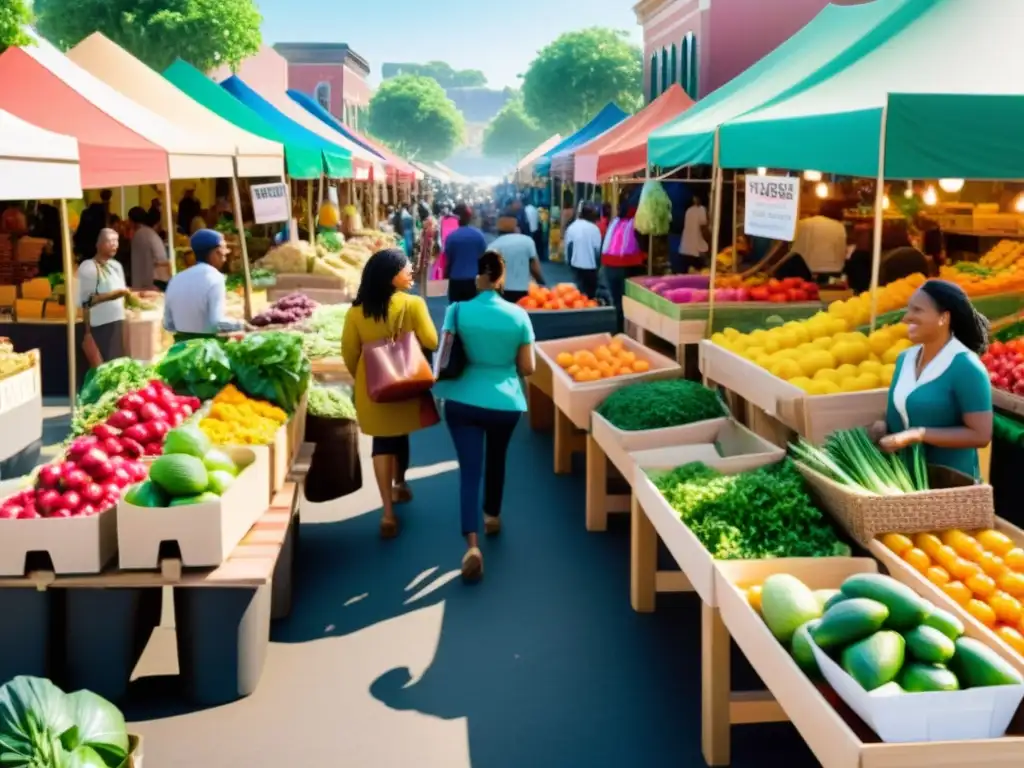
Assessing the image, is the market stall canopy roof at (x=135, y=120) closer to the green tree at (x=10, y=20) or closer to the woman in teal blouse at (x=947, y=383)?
the green tree at (x=10, y=20)

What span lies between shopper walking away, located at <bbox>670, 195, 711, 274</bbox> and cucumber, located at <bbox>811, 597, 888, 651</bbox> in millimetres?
12604

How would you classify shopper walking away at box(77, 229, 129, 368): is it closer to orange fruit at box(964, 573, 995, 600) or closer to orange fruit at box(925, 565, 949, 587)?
orange fruit at box(925, 565, 949, 587)

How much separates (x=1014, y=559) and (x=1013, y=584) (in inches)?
7.3

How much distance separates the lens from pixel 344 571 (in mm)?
6672

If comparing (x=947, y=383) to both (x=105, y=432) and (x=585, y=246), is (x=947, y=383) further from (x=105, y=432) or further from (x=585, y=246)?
(x=585, y=246)

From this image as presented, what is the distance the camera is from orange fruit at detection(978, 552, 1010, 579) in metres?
4.06

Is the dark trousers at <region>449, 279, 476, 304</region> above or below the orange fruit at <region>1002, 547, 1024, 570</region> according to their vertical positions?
above

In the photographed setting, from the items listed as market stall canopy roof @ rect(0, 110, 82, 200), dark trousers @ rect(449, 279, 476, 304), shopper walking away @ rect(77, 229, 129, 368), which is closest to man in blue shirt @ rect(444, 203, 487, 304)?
dark trousers @ rect(449, 279, 476, 304)

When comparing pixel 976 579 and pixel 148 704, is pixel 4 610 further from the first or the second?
pixel 976 579

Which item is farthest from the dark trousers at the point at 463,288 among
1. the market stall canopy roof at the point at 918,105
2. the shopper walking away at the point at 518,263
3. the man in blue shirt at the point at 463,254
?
the market stall canopy roof at the point at 918,105

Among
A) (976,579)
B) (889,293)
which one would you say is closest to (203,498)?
(976,579)

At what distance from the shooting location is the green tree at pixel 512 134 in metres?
188

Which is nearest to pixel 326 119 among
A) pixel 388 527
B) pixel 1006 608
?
pixel 388 527

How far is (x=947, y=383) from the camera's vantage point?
16.0 ft
